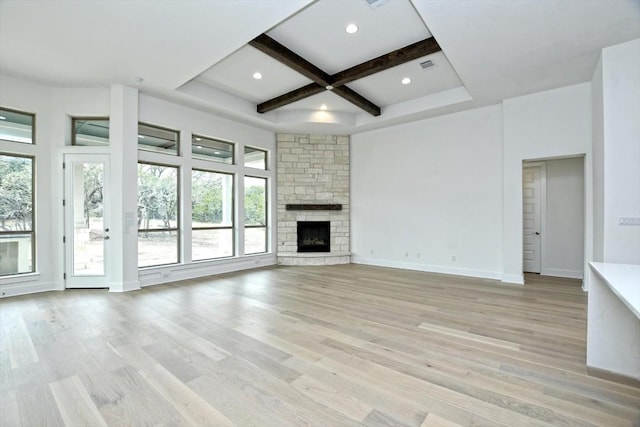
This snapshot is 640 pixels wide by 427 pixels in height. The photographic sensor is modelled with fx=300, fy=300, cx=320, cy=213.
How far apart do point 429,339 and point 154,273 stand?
4.70m

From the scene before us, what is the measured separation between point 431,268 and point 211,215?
16.1 ft

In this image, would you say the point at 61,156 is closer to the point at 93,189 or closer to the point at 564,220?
the point at 93,189

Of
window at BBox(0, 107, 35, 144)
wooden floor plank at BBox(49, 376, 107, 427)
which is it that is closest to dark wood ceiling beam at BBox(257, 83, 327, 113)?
window at BBox(0, 107, 35, 144)

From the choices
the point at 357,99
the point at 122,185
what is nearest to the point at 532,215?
the point at 357,99

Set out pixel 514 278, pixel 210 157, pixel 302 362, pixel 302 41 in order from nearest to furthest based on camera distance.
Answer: pixel 302 362 → pixel 302 41 → pixel 514 278 → pixel 210 157

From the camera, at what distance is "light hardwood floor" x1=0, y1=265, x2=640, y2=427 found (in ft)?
6.16

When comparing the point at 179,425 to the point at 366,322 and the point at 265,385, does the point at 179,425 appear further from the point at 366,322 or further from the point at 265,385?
the point at 366,322

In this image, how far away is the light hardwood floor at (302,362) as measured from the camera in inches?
74.0

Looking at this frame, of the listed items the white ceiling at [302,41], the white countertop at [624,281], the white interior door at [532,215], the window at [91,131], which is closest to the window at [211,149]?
the white ceiling at [302,41]

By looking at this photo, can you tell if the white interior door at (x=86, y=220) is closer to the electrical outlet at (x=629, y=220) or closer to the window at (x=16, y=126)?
the window at (x=16, y=126)

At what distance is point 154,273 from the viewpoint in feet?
17.6

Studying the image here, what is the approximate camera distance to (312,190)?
7703 millimetres

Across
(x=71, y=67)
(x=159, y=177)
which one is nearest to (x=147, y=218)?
(x=159, y=177)

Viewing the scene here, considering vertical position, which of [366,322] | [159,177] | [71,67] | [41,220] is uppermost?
[71,67]
